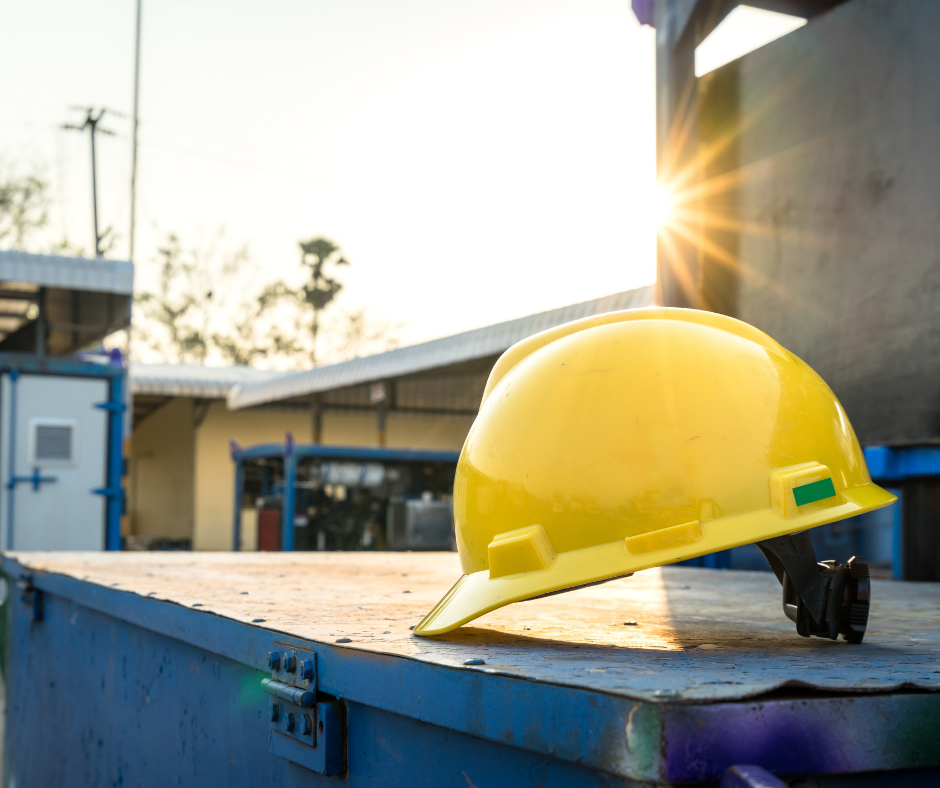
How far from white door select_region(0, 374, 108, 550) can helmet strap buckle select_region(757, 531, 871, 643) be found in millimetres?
7578

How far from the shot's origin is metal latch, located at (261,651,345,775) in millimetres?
1271

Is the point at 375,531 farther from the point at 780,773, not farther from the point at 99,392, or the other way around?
the point at 780,773

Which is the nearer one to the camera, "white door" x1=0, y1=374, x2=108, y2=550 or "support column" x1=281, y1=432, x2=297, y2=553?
"white door" x1=0, y1=374, x2=108, y2=550

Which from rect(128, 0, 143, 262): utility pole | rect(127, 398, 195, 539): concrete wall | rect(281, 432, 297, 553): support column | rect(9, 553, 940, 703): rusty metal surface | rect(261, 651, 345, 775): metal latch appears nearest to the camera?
rect(9, 553, 940, 703): rusty metal surface

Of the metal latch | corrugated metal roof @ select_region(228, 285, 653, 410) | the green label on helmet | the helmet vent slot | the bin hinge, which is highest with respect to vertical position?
corrugated metal roof @ select_region(228, 285, 653, 410)

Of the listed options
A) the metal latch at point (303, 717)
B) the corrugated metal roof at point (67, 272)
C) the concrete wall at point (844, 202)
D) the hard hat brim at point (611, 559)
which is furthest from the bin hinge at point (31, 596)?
the corrugated metal roof at point (67, 272)

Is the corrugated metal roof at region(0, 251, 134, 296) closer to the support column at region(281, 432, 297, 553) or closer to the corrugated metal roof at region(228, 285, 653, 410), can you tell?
the support column at region(281, 432, 297, 553)

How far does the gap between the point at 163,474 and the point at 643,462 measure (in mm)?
24633

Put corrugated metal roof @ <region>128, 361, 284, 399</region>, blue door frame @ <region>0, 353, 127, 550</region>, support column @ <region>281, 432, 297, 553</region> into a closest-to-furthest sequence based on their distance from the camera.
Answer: blue door frame @ <region>0, 353, 127, 550</region> → support column @ <region>281, 432, 297, 553</region> → corrugated metal roof @ <region>128, 361, 284, 399</region>

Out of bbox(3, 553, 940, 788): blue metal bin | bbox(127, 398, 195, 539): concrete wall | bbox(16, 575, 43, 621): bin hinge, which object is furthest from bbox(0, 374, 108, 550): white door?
bbox(127, 398, 195, 539): concrete wall

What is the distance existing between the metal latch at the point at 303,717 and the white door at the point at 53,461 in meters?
7.19

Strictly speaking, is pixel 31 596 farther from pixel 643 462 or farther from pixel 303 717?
pixel 643 462

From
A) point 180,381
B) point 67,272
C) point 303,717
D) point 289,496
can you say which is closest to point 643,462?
point 303,717

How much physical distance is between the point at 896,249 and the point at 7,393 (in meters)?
7.05
